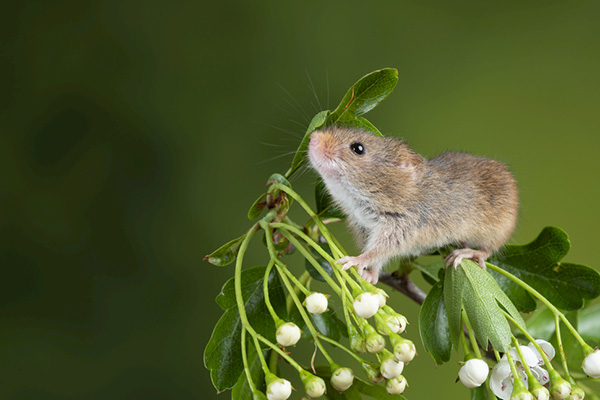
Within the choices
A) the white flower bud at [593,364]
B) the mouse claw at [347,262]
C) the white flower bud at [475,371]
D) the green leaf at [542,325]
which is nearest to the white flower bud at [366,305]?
the mouse claw at [347,262]

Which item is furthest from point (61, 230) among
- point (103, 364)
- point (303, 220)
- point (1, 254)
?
point (303, 220)

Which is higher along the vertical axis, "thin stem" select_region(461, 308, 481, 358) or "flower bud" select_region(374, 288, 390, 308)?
"flower bud" select_region(374, 288, 390, 308)

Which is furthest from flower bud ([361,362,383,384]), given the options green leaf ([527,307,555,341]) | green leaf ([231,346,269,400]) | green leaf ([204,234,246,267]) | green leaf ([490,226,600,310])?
green leaf ([527,307,555,341])

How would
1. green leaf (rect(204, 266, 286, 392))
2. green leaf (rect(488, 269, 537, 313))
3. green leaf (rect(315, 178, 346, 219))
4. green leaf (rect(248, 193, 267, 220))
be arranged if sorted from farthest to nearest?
green leaf (rect(315, 178, 346, 219)) → green leaf (rect(488, 269, 537, 313)) → green leaf (rect(248, 193, 267, 220)) → green leaf (rect(204, 266, 286, 392))

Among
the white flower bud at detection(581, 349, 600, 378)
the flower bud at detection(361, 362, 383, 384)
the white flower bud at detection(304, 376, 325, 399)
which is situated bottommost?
the white flower bud at detection(581, 349, 600, 378)

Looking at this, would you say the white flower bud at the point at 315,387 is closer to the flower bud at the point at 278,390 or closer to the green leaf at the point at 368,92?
the flower bud at the point at 278,390

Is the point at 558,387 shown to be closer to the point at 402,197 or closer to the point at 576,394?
the point at 576,394

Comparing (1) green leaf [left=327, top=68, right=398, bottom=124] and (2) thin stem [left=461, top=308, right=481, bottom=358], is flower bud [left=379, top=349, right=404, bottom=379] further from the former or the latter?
(1) green leaf [left=327, top=68, right=398, bottom=124]
